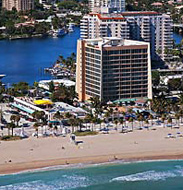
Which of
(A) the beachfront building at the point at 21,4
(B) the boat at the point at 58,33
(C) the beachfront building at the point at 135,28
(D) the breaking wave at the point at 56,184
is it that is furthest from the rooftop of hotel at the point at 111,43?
(A) the beachfront building at the point at 21,4

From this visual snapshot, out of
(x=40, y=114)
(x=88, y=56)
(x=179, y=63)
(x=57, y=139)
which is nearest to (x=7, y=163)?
(x=57, y=139)

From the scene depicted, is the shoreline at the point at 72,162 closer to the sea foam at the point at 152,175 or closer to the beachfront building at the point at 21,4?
the sea foam at the point at 152,175

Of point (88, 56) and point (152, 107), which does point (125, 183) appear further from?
point (88, 56)

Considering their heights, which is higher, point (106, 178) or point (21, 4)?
point (21, 4)

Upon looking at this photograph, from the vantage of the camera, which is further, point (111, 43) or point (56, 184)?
point (111, 43)

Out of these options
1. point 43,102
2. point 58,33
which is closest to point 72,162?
point 43,102

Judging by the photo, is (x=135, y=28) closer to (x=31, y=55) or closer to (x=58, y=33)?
(x=31, y=55)

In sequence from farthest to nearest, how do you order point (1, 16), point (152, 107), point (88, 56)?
1. point (1, 16)
2. point (88, 56)
3. point (152, 107)

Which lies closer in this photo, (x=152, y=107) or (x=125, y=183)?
(x=125, y=183)
